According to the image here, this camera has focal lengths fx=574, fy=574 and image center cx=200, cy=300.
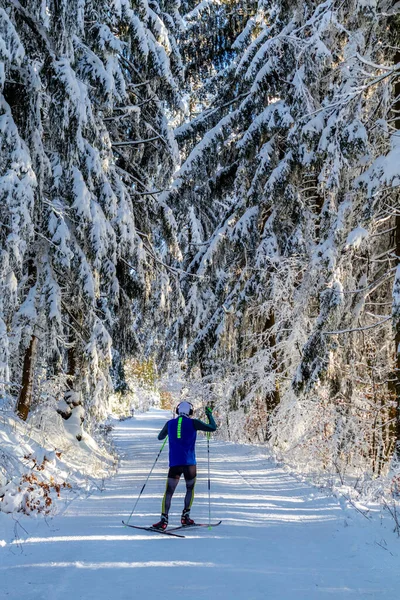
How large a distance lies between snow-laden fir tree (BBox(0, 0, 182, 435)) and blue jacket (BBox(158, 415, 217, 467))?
2.49m

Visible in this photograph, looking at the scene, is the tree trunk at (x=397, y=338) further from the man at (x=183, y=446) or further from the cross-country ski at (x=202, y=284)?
the man at (x=183, y=446)

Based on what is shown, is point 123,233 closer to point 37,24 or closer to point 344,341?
point 37,24

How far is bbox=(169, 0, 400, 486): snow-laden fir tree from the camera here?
9625 mm

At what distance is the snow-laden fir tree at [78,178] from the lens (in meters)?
8.76

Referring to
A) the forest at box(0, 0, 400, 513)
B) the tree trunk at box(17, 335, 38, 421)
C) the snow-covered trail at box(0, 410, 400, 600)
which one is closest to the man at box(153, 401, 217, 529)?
the snow-covered trail at box(0, 410, 400, 600)

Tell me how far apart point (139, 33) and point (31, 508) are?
8757 millimetres

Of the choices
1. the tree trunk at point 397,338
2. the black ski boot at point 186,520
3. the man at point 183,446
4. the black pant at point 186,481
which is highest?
the tree trunk at point 397,338

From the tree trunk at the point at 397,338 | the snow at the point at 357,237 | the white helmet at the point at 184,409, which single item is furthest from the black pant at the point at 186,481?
the snow at the point at 357,237

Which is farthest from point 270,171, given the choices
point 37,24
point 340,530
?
point 340,530

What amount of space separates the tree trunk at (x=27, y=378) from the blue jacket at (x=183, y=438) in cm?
445

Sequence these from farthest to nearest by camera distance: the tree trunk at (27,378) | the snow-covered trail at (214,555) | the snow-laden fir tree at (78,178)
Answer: the tree trunk at (27,378) → the snow-laden fir tree at (78,178) → the snow-covered trail at (214,555)

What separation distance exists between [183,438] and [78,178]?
15.4ft

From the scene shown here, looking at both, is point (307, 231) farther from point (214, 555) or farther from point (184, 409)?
point (214, 555)

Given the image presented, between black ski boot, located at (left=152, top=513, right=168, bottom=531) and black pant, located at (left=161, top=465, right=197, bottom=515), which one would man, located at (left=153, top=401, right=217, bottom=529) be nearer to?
black pant, located at (left=161, top=465, right=197, bottom=515)
